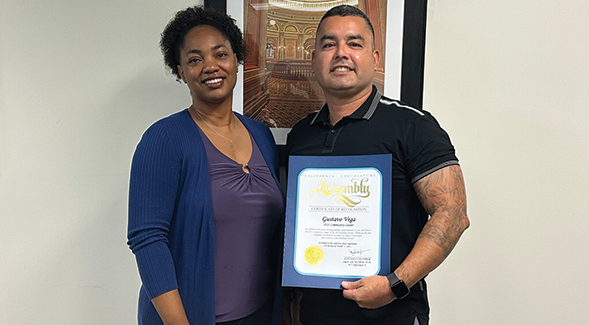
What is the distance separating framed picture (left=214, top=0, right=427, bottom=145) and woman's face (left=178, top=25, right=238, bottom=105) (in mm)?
275

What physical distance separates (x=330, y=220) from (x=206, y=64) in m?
0.56

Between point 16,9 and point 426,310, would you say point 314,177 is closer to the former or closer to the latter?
point 426,310

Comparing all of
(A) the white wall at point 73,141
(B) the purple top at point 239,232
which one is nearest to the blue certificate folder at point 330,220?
(B) the purple top at point 239,232

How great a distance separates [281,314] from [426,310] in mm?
418

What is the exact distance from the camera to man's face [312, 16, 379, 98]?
1.08 m

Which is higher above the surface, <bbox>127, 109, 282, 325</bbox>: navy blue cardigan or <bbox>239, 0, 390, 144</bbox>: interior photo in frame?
<bbox>239, 0, 390, 144</bbox>: interior photo in frame

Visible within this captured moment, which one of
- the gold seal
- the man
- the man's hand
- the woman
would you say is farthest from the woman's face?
the man's hand

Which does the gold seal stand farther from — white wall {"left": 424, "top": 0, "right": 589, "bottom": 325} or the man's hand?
white wall {"left": 424, "top": 0, "right": 589, "bottom": 325}

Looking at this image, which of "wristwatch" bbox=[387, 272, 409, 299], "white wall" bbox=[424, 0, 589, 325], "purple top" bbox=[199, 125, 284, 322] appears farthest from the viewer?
"white wall" bbox=[424, 0, 589, 325]

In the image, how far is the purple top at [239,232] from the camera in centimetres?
105

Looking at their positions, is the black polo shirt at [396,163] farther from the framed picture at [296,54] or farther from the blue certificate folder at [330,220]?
the framed picture at [296,54]

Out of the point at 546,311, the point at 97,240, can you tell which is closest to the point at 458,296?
the point at 546,311

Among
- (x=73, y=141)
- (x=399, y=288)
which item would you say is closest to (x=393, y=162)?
(x=399, y=288)

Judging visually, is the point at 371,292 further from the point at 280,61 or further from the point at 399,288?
the point at 280,61
